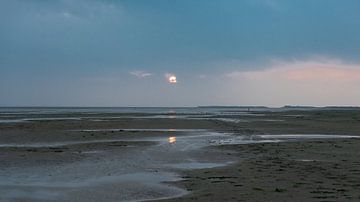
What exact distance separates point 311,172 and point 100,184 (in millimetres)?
7033

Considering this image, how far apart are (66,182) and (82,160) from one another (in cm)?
610

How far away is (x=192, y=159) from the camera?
21453mm

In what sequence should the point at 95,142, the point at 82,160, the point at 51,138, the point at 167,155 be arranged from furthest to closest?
the point at 51,138
the point at 95,142
the point at 167,155
the point at 82,160

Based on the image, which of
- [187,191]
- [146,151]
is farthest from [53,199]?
[146,151]

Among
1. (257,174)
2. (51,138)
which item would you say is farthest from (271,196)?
(51,138)

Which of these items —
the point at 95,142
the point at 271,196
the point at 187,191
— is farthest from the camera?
the point at 95,142

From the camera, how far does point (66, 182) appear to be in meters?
15.1

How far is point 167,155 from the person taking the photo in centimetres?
2308

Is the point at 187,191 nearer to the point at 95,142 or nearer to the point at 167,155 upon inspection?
the point at 167,155

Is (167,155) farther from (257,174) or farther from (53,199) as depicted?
(53,199)

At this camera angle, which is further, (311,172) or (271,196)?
(311,172)

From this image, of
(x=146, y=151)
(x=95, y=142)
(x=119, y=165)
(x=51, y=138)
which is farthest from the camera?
(x=51, y=138)

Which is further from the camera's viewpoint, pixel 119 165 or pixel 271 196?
pixel 119 165

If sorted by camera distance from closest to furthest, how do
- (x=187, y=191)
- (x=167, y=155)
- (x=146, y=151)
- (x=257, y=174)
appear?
(x=187, y=191) → (x=257, y=174) → (x=167, y=155) → (x=146, y=151)
